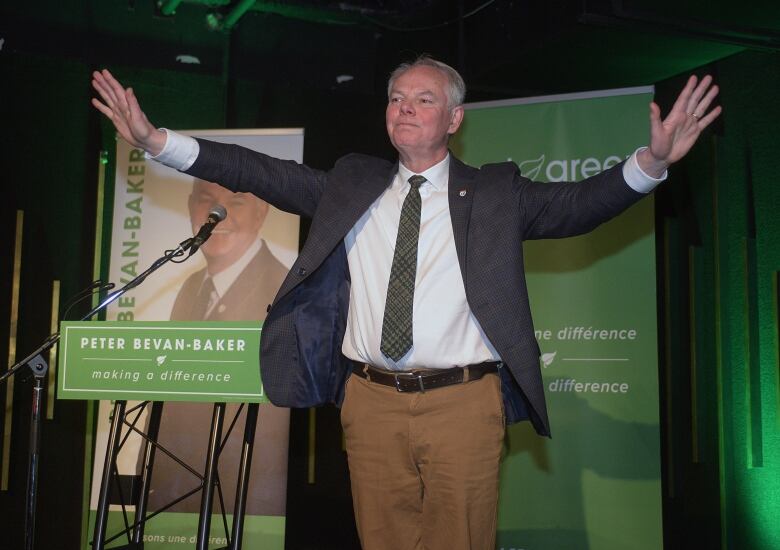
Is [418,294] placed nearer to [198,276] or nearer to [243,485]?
[243,485]

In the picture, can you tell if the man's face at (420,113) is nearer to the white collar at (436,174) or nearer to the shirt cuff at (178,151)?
the white collar at (436,174)

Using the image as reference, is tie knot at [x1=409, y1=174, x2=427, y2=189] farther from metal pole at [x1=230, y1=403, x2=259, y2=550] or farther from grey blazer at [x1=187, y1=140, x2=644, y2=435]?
metal pole at [x1=230, y1=403, x2=259, y2=550]

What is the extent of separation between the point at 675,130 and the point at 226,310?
2616 millimetres

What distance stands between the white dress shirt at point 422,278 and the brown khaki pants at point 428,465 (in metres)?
0.10

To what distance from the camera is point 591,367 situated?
3.66 metres

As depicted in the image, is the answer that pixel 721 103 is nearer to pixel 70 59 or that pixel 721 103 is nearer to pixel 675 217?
pixel 675 217

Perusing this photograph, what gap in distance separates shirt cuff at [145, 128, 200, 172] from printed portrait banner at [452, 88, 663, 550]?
1990 mm

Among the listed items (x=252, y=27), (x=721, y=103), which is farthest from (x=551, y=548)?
(x=252, y=27)

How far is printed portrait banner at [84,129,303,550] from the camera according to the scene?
401cm

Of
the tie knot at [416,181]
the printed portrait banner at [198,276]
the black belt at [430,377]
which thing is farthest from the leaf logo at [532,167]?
the black belt at [430,377]

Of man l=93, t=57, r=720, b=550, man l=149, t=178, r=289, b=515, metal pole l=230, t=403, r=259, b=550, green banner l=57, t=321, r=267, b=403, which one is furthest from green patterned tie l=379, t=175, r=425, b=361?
man l=149, t=178, r=289, b=515

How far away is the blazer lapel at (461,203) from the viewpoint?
2201 mm

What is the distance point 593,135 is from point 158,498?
2814 mm

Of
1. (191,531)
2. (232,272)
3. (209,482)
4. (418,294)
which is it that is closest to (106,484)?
(209,482)
